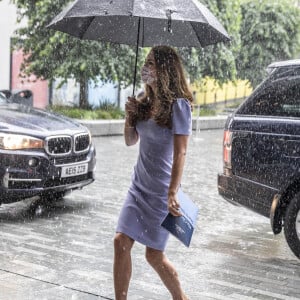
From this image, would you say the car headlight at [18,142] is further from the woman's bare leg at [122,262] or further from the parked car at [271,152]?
the woman's bare leg at [122,262]

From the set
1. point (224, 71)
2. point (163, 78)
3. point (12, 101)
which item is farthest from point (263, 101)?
point (224, 71)

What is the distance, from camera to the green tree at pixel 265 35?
28812 mm

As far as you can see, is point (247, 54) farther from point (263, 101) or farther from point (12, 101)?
point (263, 101)

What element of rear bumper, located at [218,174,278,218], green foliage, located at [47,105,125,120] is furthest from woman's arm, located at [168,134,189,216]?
green foliage, located at [47,105,125,120]

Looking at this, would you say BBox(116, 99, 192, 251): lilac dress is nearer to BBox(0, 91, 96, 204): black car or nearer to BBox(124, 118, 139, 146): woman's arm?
BBox(124, 118, 139, 146): woman's arm

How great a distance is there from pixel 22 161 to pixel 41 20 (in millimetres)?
13195

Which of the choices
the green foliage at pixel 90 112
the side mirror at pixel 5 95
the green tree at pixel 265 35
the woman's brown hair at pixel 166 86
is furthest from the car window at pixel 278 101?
the green tree at pixel 265 35

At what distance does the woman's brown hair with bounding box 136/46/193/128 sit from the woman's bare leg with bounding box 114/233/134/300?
2.35 ft

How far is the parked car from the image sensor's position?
233 inches

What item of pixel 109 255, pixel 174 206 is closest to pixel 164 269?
pixel 174 206

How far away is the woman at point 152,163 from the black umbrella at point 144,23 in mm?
692

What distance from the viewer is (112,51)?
1950cm

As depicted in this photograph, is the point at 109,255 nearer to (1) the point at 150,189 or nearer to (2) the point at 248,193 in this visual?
(2) the point at 248,193

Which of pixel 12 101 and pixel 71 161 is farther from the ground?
pixel 12 101
